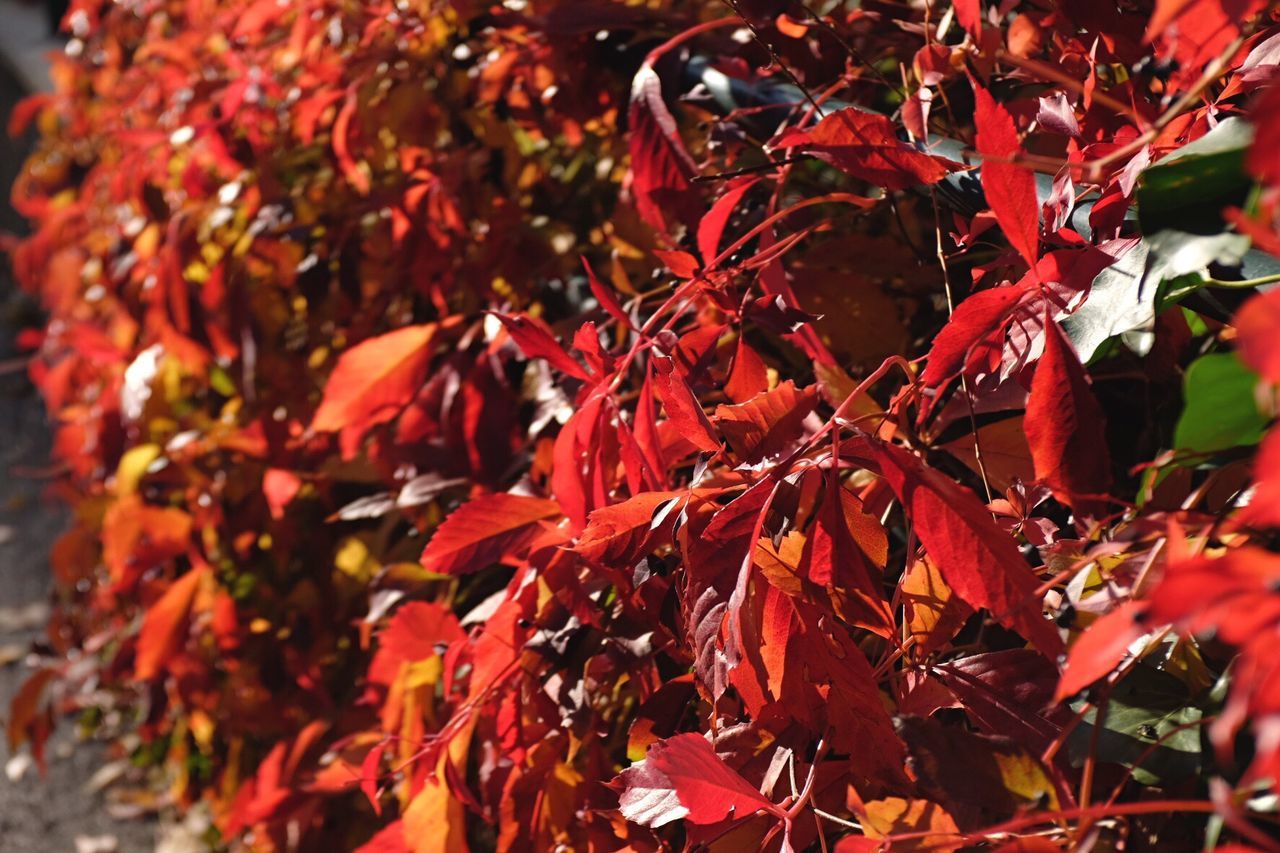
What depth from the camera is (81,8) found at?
8.54 ft

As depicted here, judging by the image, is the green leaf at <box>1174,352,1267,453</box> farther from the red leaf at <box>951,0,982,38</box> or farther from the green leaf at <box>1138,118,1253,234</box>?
the red leaf at <box>951,0,982,38</box>

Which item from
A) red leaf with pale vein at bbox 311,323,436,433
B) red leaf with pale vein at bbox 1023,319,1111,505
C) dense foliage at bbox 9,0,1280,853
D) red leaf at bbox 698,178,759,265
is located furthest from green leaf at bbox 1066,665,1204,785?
red leaf with pale vein at bbox 311,323,436,433

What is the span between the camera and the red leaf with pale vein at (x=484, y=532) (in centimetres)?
89

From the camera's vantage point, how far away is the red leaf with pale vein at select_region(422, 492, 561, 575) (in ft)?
2.91

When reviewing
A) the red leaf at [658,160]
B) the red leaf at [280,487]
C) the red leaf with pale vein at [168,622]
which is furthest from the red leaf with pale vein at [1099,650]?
the red leaf with pale vein at [168,622]

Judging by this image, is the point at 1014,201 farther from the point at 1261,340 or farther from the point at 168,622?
the point at 168,622

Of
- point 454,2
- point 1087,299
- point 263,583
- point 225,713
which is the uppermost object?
point 454,2

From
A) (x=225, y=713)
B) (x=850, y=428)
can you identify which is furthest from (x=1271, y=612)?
(x=225, y=713)

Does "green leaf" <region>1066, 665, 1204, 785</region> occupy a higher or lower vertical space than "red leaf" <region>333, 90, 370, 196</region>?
lower

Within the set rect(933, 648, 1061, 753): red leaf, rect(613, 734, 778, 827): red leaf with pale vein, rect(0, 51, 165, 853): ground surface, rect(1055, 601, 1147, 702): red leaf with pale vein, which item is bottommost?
rect(0, 51, 165, 853): ground surface

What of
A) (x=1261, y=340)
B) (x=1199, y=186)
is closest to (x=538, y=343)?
(x=1199, y=186)

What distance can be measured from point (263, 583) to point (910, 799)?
52.7 inches

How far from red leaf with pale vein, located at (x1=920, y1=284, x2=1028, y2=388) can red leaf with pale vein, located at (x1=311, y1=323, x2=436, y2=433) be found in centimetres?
70

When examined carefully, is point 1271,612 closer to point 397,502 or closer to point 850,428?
point 850,428
